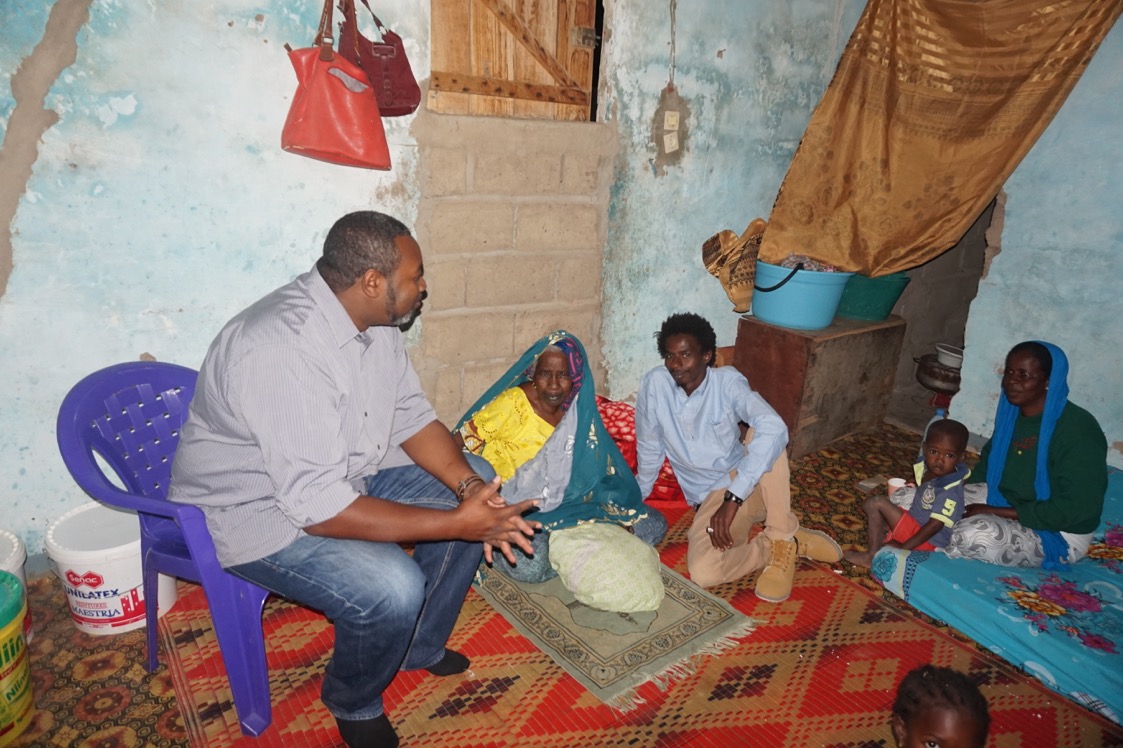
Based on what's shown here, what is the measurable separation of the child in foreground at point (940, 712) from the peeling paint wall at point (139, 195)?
2.81 meters

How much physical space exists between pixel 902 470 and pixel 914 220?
1.56 meters

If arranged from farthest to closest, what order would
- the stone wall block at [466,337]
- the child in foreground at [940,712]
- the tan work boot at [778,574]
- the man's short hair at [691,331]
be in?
the stone wall block at [466,337] < the man's short hair at [691,331] < the tan work boot at [778,574] < the child in foreground at [940,712]

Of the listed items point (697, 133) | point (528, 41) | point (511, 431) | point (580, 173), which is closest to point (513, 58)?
point (528, 41)

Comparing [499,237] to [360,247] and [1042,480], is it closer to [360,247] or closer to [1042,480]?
[360,247]

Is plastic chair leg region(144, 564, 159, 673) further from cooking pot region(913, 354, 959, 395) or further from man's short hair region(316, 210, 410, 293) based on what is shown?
cooking pot region(913, 354, 959, 395)

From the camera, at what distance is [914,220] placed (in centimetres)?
418

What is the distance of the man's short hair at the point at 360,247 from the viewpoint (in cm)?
203

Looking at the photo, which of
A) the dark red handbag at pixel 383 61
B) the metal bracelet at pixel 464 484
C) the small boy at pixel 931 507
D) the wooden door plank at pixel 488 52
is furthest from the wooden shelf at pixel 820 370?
the dark red handbag at pixel 383 61

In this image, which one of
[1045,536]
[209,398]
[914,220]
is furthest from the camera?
[914,220]

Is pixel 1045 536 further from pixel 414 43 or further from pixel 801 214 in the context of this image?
pixel 414 43

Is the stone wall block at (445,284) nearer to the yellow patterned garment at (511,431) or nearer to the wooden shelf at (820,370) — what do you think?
the yellow patterned garment at (511,431)

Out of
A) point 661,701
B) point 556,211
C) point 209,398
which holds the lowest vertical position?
point 661,701

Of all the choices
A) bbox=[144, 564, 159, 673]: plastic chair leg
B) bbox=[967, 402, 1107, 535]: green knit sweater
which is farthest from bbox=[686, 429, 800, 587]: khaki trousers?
bbox=[144, 564, 159, 673]: plastic chair leg

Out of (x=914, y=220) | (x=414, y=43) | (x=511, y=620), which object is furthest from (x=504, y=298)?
(x=914, y=220)
